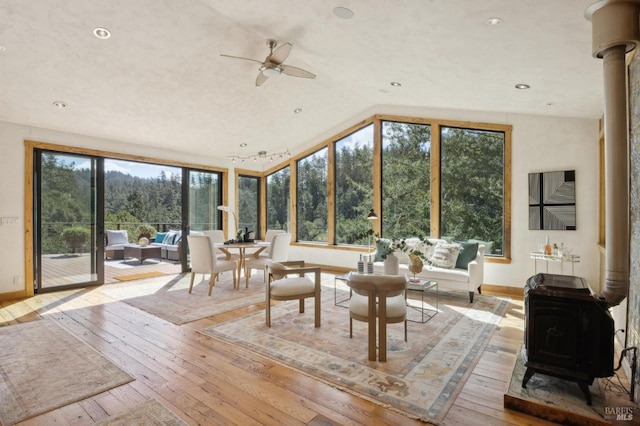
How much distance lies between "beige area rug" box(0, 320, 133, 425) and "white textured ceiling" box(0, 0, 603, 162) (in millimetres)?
3078

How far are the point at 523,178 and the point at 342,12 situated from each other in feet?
13.4

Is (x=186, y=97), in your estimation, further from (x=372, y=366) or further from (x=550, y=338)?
(x=550, y=338)

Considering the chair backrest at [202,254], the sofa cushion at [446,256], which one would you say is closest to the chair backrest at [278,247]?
the chair backrest at [202,254]

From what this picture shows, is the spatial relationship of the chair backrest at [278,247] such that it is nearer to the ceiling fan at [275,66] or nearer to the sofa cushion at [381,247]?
the sofa cushion at [381,247]

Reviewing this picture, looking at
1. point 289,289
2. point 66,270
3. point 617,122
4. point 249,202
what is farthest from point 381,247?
point 66,270

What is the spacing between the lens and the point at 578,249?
5035 millimetres

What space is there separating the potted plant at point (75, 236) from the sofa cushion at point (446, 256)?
5963 mm

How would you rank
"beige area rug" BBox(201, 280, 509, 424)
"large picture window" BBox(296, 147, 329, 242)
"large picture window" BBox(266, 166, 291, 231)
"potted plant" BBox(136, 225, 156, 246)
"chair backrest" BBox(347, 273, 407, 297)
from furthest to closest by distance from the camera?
"potted plant" BBox(136, 225, 156, 246), "large picture window" BBox(266, 166, 291, 231), "large picture window" BBox(296, 147, 329, 242), "chair backrest" BBox(347, 273, 407, 297), "beige area rug" BBox(201, 280, 509, 424)

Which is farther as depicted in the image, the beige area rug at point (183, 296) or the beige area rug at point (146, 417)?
the beige area rug at point (183, 296)

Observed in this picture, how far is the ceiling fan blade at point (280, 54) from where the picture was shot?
3.66 m

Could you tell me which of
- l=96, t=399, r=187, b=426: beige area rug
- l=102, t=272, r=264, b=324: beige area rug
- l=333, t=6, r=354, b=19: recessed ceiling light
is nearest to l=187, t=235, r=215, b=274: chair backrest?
l=102, t=272, r=264, b=324: beige area rug

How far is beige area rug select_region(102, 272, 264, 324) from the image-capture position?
14.8 ft

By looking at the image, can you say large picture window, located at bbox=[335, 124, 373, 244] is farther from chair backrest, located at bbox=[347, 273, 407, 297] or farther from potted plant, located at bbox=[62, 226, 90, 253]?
potted plant, located at bbox=[62, 226, 90, 253]

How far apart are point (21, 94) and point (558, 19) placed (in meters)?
6.00
